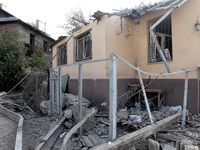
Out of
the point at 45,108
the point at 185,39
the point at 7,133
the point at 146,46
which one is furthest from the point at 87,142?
the point at 146,46

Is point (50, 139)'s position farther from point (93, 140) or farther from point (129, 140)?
point (129, 140)

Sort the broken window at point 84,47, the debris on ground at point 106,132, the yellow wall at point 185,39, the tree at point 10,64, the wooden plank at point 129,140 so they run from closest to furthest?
the wooden plank at point 129,140, the debris on ground at point 106,132, the yellow wall at point 185,39, the broken window at point 84,47, the tree at point 10,64

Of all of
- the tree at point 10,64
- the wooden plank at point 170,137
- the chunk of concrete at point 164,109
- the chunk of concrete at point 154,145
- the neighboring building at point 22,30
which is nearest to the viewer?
the chunk of concrete at point 154,145

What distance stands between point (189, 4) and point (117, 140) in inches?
197

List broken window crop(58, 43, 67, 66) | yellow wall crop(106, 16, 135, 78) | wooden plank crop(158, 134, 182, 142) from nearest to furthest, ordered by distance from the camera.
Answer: wooden plank crop(158, 134, 182, 142) < yellow wall crop(106, 16, 135, 78) < broken window crop(58, 43, 67, 66)

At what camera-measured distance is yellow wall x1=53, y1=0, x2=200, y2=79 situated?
4.38 metres

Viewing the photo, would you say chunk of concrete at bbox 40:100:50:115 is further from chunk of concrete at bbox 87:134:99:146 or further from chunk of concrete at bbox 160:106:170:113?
chunk of concrete at bbox 160:106:170:113

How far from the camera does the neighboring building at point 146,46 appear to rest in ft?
14.4

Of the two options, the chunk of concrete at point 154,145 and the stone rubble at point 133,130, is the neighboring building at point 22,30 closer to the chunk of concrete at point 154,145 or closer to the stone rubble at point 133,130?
the stone rubble at point 133,130

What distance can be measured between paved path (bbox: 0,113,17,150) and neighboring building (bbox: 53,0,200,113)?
10.1 ft

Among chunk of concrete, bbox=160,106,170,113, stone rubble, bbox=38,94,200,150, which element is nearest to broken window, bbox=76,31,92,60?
stone rubble, bbox=38,94,200,150

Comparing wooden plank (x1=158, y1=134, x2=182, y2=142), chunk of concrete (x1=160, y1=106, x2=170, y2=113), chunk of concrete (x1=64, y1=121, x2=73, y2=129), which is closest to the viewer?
wooden plank (x1=158, y1=134, x2=182, y2=142)

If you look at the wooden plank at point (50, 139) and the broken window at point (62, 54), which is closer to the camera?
the wooden plank at point (50, 139)

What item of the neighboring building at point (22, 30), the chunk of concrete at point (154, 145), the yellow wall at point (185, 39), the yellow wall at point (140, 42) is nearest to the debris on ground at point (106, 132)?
the chunk of concrete at point (154, 145)
